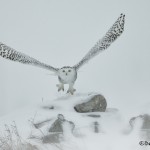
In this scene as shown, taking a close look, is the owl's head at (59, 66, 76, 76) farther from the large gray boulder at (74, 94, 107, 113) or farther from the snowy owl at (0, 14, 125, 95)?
the large gray boulder at (74, 94, 107, 113)

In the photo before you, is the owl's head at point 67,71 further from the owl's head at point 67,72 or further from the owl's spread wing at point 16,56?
the owl's spread wing at point 16,56

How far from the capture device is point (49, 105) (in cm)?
333

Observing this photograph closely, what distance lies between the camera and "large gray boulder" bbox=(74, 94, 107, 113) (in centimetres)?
324

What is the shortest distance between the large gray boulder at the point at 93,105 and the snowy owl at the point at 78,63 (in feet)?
0.41

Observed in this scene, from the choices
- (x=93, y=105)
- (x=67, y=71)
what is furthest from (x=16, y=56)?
(x=93, y=105)

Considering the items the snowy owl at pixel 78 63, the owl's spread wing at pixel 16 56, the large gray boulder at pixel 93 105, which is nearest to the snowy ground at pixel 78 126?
the large gray boulder at pixel 93 105

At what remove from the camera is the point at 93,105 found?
10.7 feet

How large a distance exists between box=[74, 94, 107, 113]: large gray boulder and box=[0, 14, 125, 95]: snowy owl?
124mm

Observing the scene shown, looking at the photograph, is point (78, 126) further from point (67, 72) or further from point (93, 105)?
point (67, 72)

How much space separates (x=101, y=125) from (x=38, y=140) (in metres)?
0.52

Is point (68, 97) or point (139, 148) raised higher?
point (68, 97)

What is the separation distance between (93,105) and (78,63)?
0.32 meters

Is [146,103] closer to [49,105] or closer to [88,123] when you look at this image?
[88,123]

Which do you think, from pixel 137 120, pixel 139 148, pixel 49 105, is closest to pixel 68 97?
pixel 49 105
